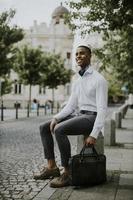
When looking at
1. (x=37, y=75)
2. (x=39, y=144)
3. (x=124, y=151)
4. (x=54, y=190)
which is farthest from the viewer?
(x=37, y=75)

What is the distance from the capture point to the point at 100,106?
6316mm

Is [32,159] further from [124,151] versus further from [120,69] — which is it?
[120,69]

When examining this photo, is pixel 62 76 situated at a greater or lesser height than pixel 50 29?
lesser

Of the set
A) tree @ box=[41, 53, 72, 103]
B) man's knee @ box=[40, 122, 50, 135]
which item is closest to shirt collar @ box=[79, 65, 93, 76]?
man's knee @ box=[40, 122, 50, 135]

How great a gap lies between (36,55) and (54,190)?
39.7 meters

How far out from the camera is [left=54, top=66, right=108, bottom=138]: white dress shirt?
6.29 metres

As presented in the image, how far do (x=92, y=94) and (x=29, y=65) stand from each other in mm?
37649

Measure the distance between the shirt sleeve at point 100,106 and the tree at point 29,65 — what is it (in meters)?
35.7

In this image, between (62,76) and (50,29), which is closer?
(62,76)

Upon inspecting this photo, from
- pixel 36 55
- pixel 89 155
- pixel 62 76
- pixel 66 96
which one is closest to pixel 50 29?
pixel 66 96

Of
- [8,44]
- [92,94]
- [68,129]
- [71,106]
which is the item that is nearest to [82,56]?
[92,94]

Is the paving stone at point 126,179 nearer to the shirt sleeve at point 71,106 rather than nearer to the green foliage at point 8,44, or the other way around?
the shirt sleeve at point 71,106

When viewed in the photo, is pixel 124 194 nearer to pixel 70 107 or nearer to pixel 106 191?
pixel 106 191

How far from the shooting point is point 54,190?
19.8ft
